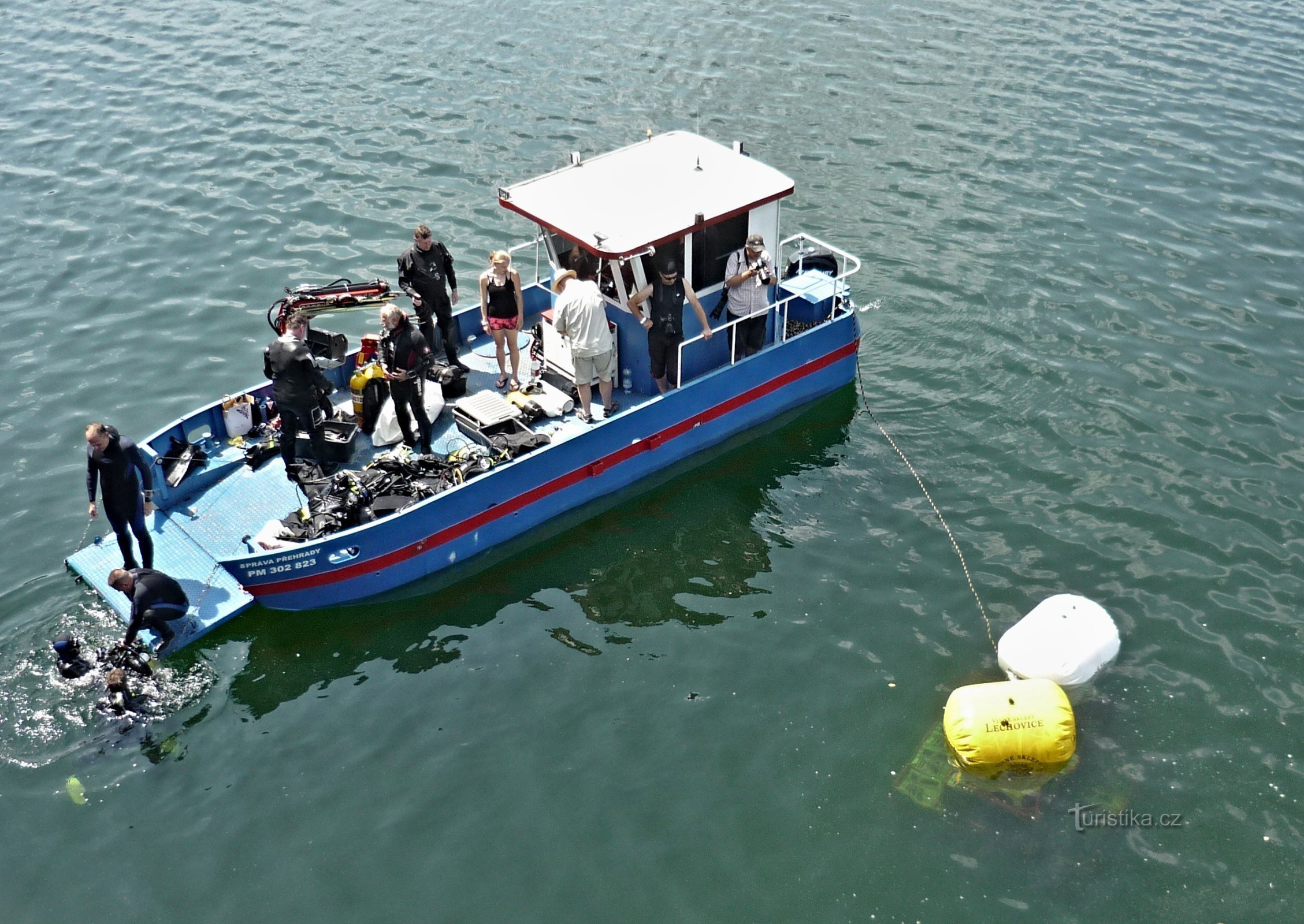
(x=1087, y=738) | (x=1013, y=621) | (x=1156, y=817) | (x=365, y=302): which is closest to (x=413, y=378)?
(x=365, y=302)

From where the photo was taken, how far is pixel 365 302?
46.6 ft

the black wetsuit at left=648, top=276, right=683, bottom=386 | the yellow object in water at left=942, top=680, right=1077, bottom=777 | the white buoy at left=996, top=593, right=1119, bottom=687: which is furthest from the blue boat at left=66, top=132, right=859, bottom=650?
the yellow object in water at left=942, top=680, right=1077, bottom=777

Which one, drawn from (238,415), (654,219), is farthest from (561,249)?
(238,415)

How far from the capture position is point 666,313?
42.3 ft

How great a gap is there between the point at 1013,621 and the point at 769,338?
5033 mm

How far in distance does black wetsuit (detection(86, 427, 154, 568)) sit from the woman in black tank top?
425 centimetres

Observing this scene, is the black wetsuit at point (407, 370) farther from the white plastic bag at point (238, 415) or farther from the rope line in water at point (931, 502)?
the rope line in water at point (931, 502)

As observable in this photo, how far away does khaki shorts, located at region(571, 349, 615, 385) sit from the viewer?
42.6ft

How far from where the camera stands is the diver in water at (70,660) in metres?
10.5

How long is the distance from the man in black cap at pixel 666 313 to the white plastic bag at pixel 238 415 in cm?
483

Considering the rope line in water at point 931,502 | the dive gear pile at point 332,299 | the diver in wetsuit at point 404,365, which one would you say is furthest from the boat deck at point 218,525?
the rope line in water at point 931,502

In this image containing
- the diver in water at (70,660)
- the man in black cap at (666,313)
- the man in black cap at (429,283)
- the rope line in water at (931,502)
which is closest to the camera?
the diver in water at (70,660)

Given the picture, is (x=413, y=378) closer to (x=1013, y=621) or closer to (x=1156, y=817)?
(x=1013, y=621)

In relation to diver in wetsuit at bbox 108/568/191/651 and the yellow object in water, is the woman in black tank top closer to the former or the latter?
diver in wetsuit at bbox 108/568/191/651
